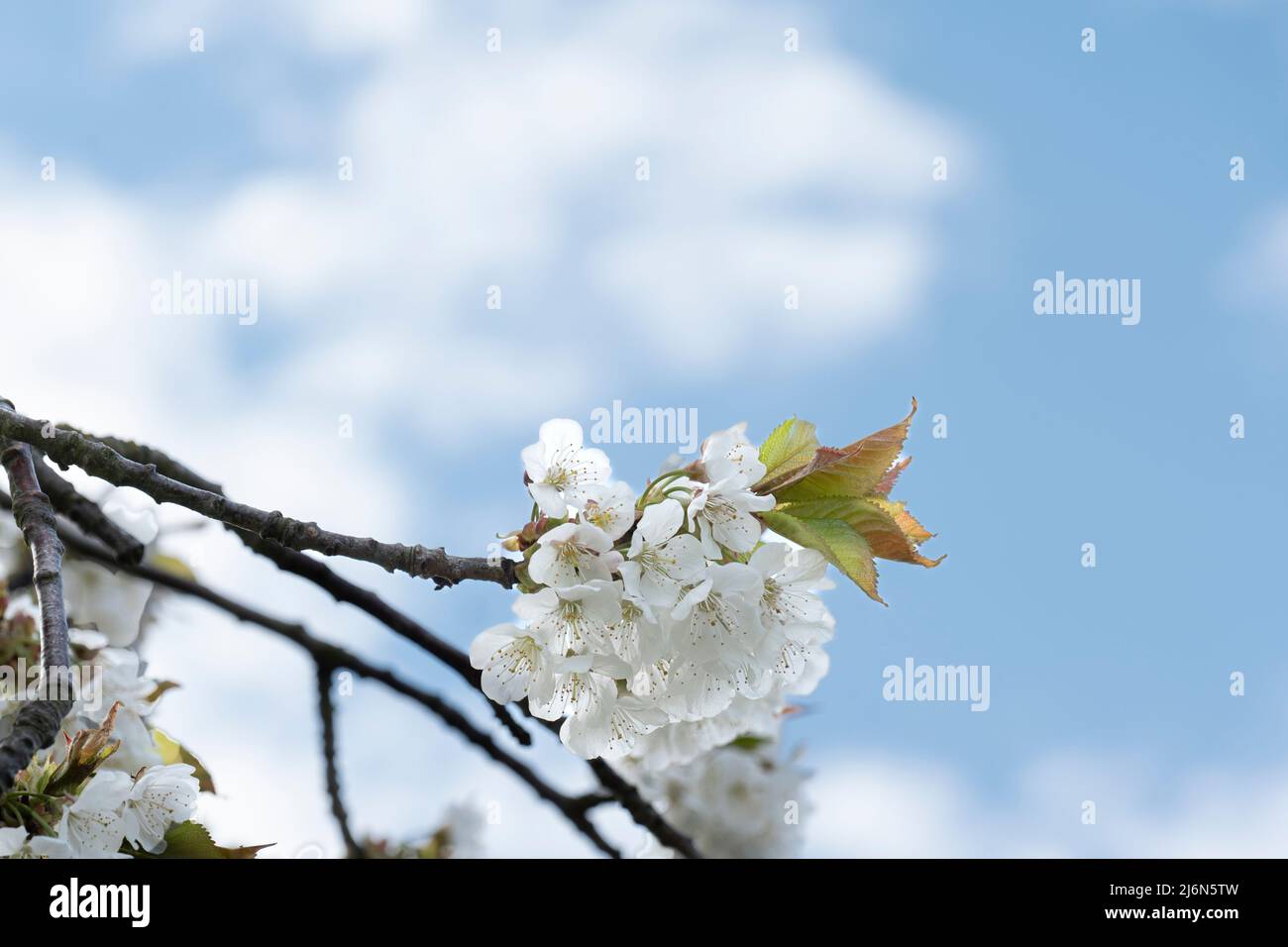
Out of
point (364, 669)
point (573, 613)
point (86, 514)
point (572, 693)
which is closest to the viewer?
point (573, 613)

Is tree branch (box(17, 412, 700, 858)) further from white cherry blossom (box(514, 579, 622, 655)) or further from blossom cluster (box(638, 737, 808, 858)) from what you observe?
blossom cluster (box(638, 737, 808, 858))

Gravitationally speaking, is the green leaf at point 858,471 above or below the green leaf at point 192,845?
above

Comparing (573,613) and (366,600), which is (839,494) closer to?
(573,613)

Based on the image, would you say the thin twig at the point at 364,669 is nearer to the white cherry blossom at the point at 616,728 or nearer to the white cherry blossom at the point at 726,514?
the white cherry blossom at the point at 616,728

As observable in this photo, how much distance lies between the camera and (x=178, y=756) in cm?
191

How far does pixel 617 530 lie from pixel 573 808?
48.4 inches

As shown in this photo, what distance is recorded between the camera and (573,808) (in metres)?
2.46

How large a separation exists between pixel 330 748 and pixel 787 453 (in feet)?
5.10

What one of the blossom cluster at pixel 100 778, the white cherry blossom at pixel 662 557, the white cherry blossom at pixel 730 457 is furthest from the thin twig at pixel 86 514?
the white cherry blossom at pixel 730 457

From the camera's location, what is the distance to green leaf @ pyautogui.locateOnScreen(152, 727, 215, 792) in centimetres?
187

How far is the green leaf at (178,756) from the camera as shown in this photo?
1.87 meters

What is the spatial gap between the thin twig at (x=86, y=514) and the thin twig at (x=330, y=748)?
0.82m

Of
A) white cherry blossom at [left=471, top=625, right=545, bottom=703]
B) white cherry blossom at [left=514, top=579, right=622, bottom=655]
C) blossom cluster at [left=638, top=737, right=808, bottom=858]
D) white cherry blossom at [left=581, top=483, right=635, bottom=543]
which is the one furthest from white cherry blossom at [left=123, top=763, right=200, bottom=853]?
blossom cluster at [left=638, top=737, right=808, bottom=858]

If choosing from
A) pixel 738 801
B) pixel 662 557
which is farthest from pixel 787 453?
pixel 738 801
